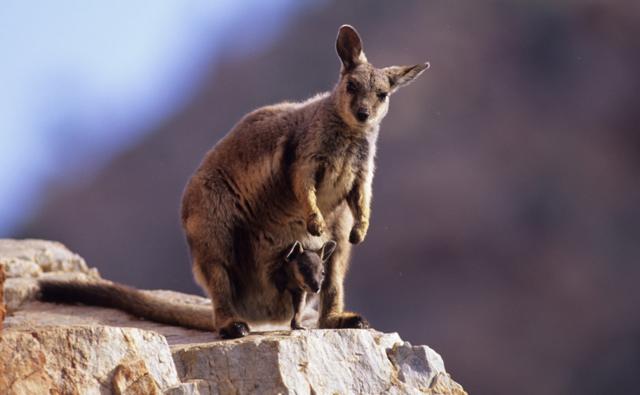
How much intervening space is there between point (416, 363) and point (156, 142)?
1740cm

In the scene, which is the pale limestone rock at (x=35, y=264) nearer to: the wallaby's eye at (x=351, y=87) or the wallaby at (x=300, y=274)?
the wallaby at (x=300, y=274)

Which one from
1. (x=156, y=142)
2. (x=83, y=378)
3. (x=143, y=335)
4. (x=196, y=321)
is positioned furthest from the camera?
(x=156, y=142)

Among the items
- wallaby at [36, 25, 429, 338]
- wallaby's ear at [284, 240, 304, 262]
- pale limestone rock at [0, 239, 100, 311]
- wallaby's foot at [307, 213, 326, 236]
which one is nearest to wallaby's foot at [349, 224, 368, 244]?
wallaby at [36, 25, 429, 338]

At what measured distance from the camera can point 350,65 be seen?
25.2 feet

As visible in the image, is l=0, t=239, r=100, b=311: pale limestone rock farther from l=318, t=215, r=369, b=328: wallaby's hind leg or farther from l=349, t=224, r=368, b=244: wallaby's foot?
l=349, t=224, r=368, b=244: wallaby's foot

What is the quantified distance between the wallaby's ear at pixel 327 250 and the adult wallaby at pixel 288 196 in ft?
0.29

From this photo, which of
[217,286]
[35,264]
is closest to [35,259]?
[35,264]

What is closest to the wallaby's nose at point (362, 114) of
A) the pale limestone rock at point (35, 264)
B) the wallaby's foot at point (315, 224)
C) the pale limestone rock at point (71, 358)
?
the wallaby's foot at point (315, 224)

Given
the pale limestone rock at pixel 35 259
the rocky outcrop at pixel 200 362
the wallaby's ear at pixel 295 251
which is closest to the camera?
the rocky outcrop at pixel 200 362

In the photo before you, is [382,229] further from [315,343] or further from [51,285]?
[315,343]

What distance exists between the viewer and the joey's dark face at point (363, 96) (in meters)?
7.32

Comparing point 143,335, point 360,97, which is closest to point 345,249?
point 360,97

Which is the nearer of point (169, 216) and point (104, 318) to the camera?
point (104, 318)

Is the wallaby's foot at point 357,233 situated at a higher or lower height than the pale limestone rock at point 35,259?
lower
